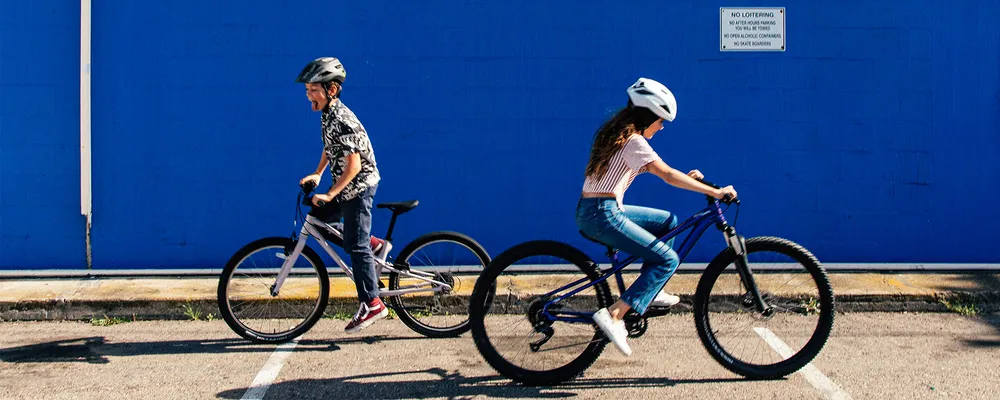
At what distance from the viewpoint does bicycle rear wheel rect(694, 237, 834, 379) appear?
432cm

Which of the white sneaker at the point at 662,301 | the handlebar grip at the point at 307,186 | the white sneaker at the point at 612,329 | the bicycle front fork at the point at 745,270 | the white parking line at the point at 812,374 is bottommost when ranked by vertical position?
the white parking line at the point at 812,374

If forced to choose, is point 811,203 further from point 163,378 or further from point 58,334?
point 58,334

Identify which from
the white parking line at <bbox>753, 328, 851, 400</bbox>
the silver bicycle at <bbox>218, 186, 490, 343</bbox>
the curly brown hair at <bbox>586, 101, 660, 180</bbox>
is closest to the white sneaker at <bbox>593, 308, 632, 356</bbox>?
the curly brown hair at <bbox>586, 101, 660, 180</bbox>

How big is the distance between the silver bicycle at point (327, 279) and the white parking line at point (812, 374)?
1750mm

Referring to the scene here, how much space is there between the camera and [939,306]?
595 cm

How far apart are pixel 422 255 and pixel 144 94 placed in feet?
9.68

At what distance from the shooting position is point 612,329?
414 centimetres

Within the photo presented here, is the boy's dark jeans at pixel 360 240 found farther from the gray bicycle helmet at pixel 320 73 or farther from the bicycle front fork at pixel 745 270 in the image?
the bicycle front fork at pixel 745 270

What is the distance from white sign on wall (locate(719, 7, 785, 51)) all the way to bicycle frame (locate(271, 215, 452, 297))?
3157mm

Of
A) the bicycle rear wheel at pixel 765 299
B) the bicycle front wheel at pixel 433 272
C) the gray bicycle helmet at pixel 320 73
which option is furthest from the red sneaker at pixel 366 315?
the bicycle rear wheel at pixel 765 299

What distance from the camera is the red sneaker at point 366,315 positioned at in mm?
4965

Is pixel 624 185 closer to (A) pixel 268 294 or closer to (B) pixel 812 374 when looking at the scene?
(B) pixel 812 374

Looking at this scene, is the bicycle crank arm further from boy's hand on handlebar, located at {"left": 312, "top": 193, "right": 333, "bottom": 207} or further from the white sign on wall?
the white sign on wall

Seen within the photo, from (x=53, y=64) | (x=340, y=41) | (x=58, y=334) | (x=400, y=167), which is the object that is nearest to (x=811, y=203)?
(x=400, y=167)
